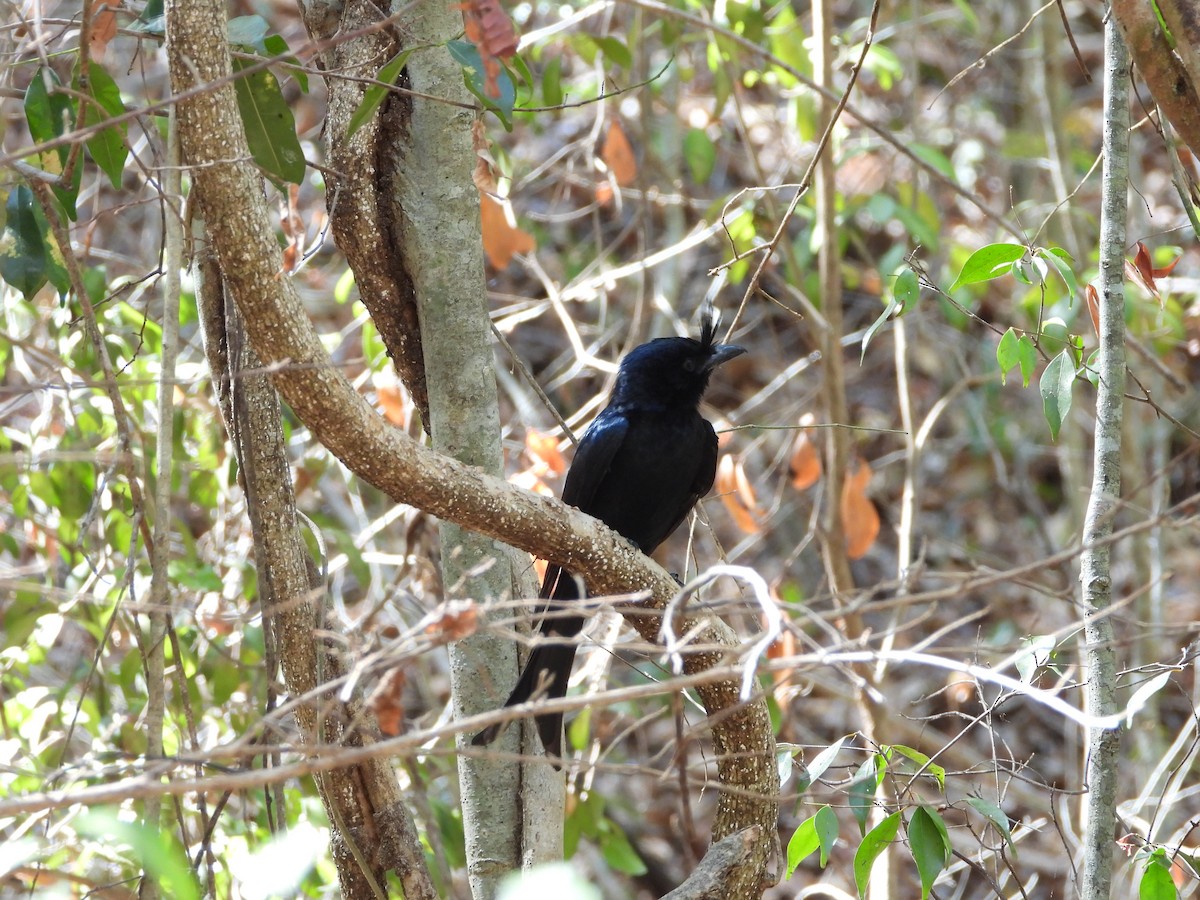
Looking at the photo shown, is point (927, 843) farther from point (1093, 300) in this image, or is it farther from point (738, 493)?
point (738, 493)

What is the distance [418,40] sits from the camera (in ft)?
8.40

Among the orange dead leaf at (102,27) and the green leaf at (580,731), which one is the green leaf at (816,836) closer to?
the green leaf at (580,731)

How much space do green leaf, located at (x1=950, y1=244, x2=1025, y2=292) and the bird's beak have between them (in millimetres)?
1519

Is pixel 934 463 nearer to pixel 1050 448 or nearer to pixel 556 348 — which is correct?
pixel 1050 448

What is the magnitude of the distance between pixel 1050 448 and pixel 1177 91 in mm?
4984

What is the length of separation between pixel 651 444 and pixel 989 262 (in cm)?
166

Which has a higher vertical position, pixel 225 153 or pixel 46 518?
pixel 225 153

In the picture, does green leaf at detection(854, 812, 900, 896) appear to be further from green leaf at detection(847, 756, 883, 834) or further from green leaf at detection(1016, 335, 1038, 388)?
green leaf at detection(1016, 335, 1038, 388)

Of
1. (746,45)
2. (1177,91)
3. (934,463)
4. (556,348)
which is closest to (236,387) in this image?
(746,45)

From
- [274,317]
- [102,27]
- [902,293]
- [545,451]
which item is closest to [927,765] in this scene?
[902,293]

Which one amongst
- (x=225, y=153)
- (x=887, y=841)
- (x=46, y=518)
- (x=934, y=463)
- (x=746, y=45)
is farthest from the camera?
(x=934, y=463)

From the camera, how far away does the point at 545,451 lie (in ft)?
11.9

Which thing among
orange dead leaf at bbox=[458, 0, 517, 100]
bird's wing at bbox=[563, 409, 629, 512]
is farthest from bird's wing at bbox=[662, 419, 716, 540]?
orange dead leaf at bbox=[458, 0, 517, 100]

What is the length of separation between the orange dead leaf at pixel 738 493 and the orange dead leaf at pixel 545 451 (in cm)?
53
